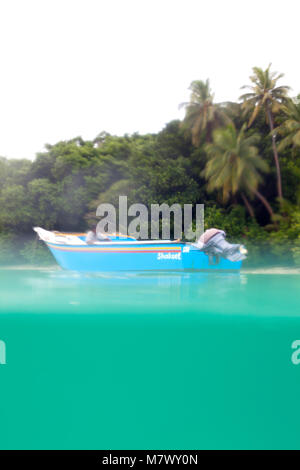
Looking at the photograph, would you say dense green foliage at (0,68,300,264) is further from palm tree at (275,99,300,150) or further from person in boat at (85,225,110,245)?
person in boat at (85,225,110,245)

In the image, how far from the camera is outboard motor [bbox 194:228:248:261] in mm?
13898

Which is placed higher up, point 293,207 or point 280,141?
point 280,141

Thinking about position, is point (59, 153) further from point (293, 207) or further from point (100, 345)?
point (100, 345)

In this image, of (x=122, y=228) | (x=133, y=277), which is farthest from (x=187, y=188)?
(x=133, y=277)

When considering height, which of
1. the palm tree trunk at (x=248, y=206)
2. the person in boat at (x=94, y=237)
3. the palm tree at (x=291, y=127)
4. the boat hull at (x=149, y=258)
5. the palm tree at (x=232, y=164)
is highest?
the palm tree at (x=291, y=127)

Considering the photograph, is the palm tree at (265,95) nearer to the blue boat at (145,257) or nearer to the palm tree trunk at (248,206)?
the palm tree trunk at (248,206)

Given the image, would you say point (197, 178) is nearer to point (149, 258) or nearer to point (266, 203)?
point (266, 203)

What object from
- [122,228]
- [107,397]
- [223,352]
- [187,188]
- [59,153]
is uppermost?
[59,153]

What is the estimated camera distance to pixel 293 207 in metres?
21.3

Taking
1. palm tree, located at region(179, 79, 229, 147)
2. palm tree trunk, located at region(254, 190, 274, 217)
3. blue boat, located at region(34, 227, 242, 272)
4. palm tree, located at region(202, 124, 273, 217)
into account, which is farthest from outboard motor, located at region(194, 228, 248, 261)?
palm tree, located at region(179, 79, 229, 147)

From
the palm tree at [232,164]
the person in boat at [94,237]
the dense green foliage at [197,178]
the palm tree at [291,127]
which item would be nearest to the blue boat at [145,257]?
the person in boat at [94,237]

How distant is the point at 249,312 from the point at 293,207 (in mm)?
14405

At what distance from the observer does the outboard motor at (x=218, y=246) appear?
45.6 ft

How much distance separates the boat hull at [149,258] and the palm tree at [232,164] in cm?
708
